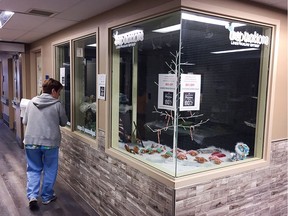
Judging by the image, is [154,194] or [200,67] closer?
[154,194]

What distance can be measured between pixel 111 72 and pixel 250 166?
156cm

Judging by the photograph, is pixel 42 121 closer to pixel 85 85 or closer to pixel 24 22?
pixel 85 85

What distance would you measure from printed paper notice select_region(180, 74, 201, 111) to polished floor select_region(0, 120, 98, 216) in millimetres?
1676

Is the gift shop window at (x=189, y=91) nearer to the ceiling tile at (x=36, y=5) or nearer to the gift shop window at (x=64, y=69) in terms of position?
the ceiling tile at (x=36, y=5)

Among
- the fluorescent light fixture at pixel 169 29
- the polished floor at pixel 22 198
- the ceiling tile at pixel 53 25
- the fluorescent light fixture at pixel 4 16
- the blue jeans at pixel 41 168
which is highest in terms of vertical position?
the fluorescent light fixture at pixel 4 16

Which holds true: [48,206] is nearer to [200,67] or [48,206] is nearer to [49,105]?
[49,105]

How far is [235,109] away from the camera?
258 centimetres

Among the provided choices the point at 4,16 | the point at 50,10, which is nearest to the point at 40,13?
the point at 50,10

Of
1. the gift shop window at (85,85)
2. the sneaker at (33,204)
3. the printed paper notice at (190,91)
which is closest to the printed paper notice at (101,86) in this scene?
the gift shop window at (85,85)

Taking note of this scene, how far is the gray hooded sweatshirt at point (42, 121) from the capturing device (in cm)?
298

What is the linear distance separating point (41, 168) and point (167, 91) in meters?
1.98

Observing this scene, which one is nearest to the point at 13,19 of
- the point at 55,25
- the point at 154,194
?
the point at 55,25

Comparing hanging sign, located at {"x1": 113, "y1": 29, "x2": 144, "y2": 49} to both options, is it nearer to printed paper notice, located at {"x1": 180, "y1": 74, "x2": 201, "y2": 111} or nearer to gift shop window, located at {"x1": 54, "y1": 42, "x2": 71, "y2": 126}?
printed paper notice, located at {"x1": 180, "y1": 74, "x2": 201, "y2": 111}

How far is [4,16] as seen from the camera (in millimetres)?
3123
